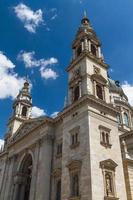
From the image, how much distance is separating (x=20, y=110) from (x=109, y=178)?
26.3 metres

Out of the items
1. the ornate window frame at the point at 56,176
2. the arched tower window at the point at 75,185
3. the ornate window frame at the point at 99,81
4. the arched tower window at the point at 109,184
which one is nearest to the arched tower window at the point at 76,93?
the ornate window frame at the point at 99,81

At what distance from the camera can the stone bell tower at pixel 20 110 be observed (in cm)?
4438

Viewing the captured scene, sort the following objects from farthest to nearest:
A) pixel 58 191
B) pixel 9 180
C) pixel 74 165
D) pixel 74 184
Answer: pixel 9 180 < pixel 58 191 < pixel 74 165 < pixel 74 184

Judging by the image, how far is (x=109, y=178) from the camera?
23.2 meters

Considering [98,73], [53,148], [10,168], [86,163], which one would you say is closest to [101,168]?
[86,163]

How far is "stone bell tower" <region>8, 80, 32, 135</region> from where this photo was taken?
A: 1747 inches

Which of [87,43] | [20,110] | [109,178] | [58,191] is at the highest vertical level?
[87,43]

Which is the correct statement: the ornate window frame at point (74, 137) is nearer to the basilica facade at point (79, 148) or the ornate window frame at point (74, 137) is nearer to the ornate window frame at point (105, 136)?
the basilica facade at point (79, 148)

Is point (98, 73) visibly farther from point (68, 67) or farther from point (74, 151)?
point (74, 151)

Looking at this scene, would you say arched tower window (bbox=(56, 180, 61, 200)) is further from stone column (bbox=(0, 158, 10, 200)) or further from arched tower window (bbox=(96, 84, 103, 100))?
stone column (bbox=(0, 158, 10, 200))

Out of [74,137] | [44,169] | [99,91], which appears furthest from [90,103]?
[44,169]

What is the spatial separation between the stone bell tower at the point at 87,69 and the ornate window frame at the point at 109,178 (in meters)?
8.06

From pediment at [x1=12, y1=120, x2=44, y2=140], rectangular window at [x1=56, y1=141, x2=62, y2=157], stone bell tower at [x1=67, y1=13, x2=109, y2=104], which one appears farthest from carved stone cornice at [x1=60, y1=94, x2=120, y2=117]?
pediment at [x1=12, y1=120, x2=44, y2=140]

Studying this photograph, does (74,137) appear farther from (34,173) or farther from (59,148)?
(34,173)
